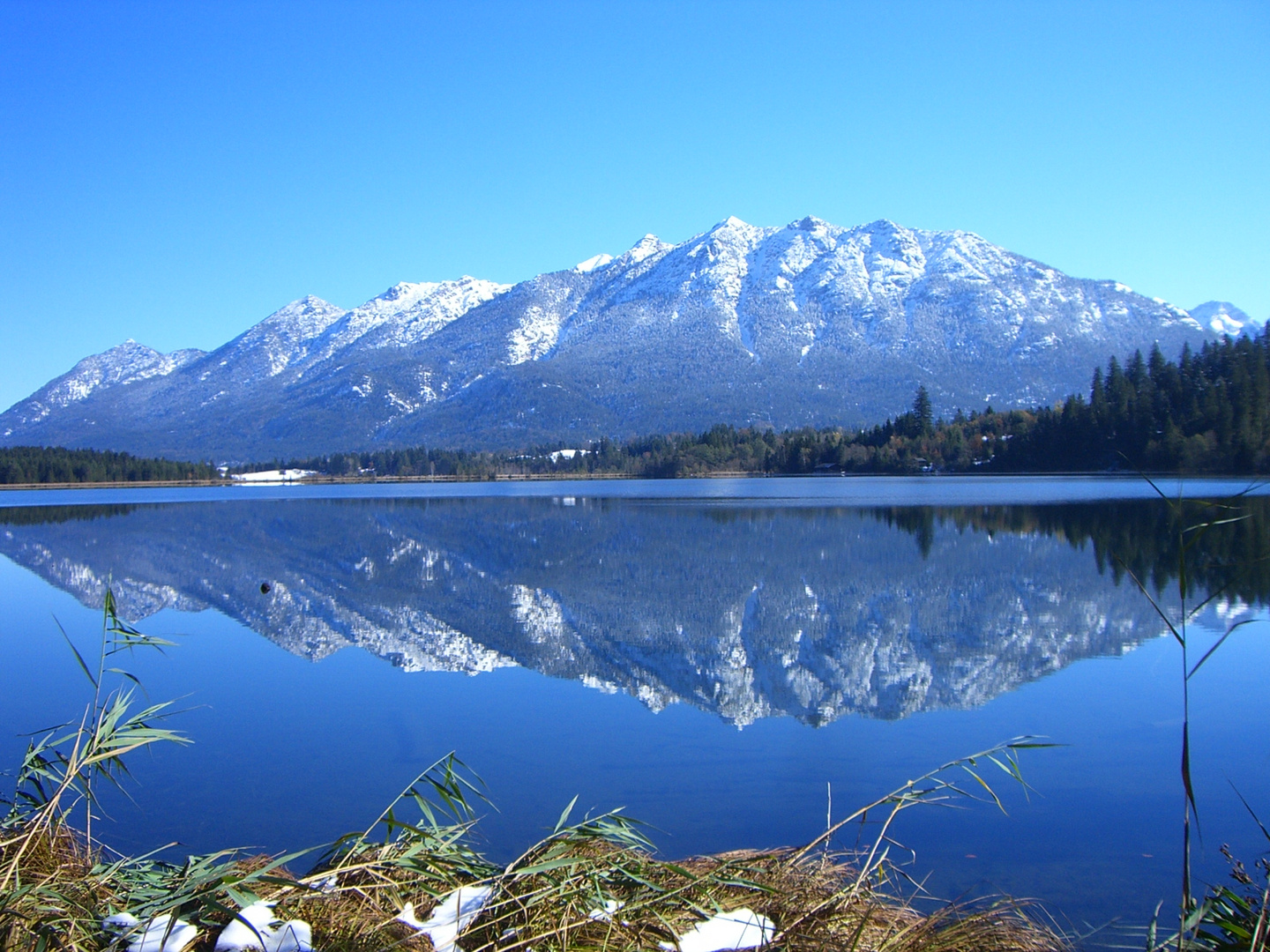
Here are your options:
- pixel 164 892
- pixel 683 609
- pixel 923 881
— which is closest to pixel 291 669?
pixel 683 609

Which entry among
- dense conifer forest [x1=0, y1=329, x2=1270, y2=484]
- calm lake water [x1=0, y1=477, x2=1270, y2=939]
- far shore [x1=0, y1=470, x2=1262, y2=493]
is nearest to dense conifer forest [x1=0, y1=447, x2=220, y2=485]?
dense conifer forest [x1=0, y1=329, x2=1270, y2=484]

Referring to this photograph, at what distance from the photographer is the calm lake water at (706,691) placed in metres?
Result: 5.49

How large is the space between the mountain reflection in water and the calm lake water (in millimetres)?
87

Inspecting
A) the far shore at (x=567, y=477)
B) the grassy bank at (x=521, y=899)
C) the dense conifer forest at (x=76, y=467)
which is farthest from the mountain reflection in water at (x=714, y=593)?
the dense conifer forest at (x=76, y=467)

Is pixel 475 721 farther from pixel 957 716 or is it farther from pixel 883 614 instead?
pixel 883 614

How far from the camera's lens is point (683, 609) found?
13.5 metres

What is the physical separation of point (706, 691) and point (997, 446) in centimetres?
8670

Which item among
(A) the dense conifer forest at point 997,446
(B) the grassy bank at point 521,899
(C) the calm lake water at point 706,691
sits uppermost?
(A) the dense conifer forest at point 997,446

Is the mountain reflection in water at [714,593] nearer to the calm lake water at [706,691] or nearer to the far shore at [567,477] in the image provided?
the calm lake water at [706,691]

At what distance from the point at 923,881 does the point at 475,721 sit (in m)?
4.65

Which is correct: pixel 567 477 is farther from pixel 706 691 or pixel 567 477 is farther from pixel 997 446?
pixel 706 691

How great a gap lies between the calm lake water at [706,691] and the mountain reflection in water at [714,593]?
9 centimetres

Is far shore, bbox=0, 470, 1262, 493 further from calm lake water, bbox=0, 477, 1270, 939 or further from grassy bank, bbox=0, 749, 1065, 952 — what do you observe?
grassy bank, bbox=0, 749, 1065, 952

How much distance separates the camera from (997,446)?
87438mm
